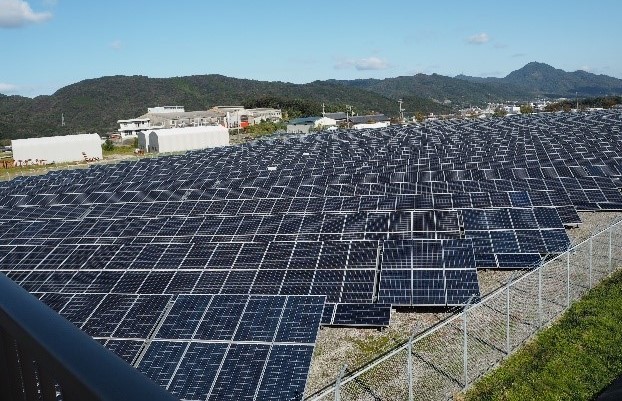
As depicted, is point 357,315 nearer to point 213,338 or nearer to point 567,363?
point 213,338

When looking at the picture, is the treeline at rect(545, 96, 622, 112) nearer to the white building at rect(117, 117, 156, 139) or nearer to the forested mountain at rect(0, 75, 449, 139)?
the forested mountain at rect(0, 75, 449, 139)

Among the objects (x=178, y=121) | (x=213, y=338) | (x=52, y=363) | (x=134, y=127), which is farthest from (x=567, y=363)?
(x=134, y=127)

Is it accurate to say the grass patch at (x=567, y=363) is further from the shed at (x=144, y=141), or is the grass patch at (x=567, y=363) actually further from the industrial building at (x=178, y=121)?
the industrial building at (x=178, y=121)

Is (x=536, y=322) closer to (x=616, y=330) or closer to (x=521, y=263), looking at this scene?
(x=616, y=330)

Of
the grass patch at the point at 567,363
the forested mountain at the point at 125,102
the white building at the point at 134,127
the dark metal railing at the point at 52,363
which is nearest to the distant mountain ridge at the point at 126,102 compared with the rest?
the forested mountain at the point at 125,102

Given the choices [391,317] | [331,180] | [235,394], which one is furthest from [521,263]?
[331,180]

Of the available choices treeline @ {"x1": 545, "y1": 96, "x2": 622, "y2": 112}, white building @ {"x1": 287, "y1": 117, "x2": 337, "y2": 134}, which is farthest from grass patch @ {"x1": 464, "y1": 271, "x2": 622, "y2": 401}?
treeline @ {"x1": 545, "y1": 96, "x2": 622, "y2": 112}
